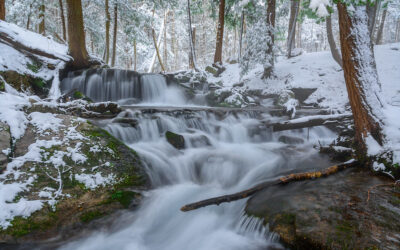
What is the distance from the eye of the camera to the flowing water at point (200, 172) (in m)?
3.36

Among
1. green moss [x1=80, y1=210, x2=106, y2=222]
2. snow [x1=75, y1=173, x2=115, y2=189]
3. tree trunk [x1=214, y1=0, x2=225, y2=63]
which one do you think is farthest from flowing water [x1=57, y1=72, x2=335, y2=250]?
tree trunk [x1=214, y1=0, x2=225, y2=63]

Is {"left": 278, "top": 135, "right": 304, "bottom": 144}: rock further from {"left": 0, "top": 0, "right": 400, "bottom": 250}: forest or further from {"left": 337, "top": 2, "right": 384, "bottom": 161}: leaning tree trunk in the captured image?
{"left": 337, "top": 2, "right": 384, "bottom": 161}: leaning tree trunk

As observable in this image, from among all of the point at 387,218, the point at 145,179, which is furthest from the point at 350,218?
the point at 145,179

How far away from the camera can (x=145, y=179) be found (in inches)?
171

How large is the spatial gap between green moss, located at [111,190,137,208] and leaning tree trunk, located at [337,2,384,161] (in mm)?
4521

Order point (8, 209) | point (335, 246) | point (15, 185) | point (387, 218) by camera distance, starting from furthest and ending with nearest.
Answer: point (15, 185), point (8, 209), point (387, 218), point (335, 246)

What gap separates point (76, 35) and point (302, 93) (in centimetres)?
1241

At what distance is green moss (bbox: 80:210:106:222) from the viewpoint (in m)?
3.28

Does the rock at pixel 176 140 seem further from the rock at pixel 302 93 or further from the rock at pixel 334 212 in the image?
the rock at pixel 302 93

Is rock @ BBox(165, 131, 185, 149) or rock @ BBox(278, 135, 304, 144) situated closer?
rock @ BBox(165, 131, 185, 149)

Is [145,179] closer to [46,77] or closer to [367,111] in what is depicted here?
[367,111]

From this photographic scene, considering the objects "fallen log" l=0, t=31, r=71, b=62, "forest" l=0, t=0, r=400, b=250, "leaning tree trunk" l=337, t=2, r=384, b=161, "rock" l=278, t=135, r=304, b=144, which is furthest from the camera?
"fallen log" l=0, t=31, r=71, b=62

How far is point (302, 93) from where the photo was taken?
13312 mm

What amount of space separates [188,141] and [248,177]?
2.02 meters
